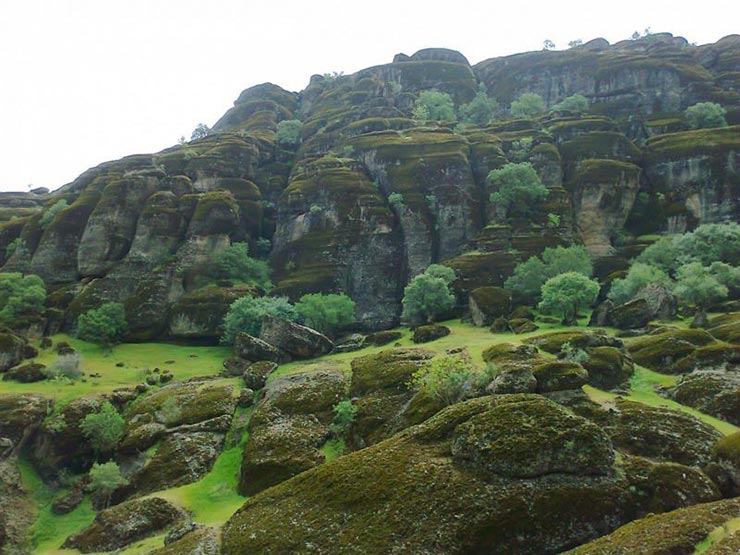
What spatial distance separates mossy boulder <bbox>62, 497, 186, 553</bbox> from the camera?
3127 cm

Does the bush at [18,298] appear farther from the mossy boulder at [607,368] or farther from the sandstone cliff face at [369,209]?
the mossy boulder at [607,368]

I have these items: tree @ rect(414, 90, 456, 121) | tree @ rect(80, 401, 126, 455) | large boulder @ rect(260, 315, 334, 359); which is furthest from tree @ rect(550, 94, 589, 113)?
tree @ rect(80, 401, 126, 455)

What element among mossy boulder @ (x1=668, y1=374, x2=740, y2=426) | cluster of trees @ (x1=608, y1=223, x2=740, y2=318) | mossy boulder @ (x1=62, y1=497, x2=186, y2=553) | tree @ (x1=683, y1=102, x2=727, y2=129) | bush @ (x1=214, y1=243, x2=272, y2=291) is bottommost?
mossy boulder @ (x1=62, y1=497, x2=186, y2=553)

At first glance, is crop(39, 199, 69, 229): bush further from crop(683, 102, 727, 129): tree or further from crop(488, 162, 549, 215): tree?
crop(683, 102, 727, 129): tree

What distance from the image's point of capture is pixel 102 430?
134ft

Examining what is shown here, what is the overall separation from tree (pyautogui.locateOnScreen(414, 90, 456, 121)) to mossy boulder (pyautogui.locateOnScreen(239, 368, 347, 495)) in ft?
316

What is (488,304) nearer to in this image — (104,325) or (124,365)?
(124,365)

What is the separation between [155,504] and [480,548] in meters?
22.5

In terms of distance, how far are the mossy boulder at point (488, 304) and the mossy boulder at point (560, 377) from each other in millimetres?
29638

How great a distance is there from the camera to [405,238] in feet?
A: 276

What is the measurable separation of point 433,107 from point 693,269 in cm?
9277

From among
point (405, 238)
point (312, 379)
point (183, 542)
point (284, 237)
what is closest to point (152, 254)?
point (284, 237)

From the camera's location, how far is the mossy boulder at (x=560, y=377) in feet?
107

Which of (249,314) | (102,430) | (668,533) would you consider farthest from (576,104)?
(668,533)
